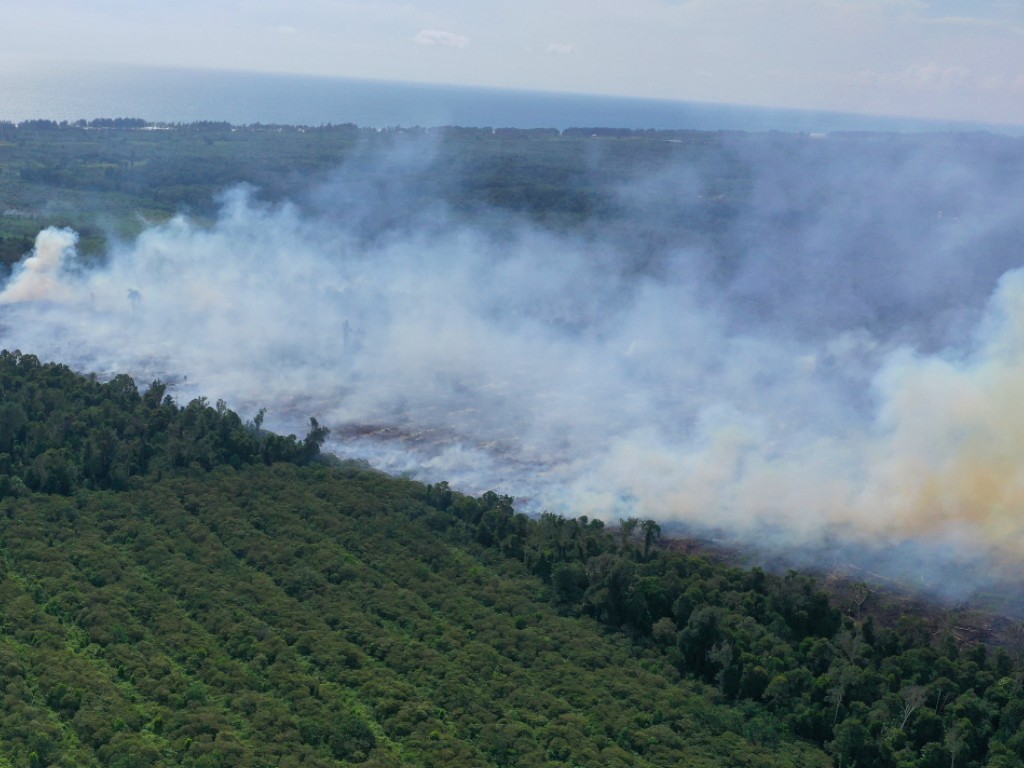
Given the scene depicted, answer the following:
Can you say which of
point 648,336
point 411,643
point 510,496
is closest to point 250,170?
point 648,336

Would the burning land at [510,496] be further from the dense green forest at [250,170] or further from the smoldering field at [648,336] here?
the dense green forest at [250,170]

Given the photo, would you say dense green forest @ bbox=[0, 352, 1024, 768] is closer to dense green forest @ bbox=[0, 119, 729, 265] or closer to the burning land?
the burning land

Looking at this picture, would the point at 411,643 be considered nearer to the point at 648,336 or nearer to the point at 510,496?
the point at 510,496

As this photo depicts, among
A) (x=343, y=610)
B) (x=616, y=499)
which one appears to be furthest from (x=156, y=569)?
(x=616, y=499)

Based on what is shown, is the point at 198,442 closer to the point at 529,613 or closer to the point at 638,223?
the point at 529,613

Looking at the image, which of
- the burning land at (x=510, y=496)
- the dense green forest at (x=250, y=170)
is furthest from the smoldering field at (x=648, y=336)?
the dense green forest at (x=250, y=170)

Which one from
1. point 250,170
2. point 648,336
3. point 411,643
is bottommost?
point 411,643

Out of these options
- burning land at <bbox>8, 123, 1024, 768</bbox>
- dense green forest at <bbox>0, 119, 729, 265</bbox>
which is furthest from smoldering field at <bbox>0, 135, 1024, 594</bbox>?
dense green forest at <bbox>0, 119, 729, 265</bbox>
